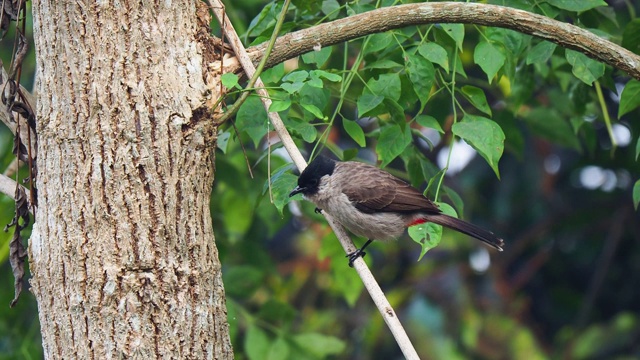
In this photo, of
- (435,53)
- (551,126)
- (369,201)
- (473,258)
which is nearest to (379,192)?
(369,201)

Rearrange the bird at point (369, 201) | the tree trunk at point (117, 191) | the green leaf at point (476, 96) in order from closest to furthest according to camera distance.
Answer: the tree trunk at point (117, 191), the green leaf at point (476, 96), the bird at point (369, 201)

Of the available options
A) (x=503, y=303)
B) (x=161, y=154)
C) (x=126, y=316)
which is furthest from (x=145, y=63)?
(x=503, y=303)

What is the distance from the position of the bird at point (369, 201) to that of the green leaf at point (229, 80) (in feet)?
4.68

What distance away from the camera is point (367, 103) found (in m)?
3.04

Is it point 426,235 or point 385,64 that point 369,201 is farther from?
point 426,235

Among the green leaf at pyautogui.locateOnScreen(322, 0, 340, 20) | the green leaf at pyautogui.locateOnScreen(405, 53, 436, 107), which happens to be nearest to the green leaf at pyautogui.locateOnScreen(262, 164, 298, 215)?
the green leaf at pyautogui.locateOnScreen(405, 53, 436, 107)

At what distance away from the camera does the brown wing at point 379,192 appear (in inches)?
166

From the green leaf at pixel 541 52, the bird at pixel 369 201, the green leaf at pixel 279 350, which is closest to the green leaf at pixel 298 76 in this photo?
the green leaf at pixel 541 52

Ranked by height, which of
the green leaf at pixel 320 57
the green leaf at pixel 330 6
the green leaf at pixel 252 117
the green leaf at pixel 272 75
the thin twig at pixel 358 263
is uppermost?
the green leaf at pixel 330 6

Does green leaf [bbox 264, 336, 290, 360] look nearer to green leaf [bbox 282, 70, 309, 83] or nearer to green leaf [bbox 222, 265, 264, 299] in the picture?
green leaf [bbox 222, 265, 264, 299]

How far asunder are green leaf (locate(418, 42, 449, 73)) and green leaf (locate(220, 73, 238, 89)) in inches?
31.1

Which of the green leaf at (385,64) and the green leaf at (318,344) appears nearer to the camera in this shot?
the green leaf at (385,64)

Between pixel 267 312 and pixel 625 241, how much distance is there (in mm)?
3781

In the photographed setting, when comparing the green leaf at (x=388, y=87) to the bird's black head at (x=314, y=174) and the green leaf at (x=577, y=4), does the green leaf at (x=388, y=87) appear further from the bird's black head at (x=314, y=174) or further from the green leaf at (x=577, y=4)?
the green leaf at (x=577, y=4)
